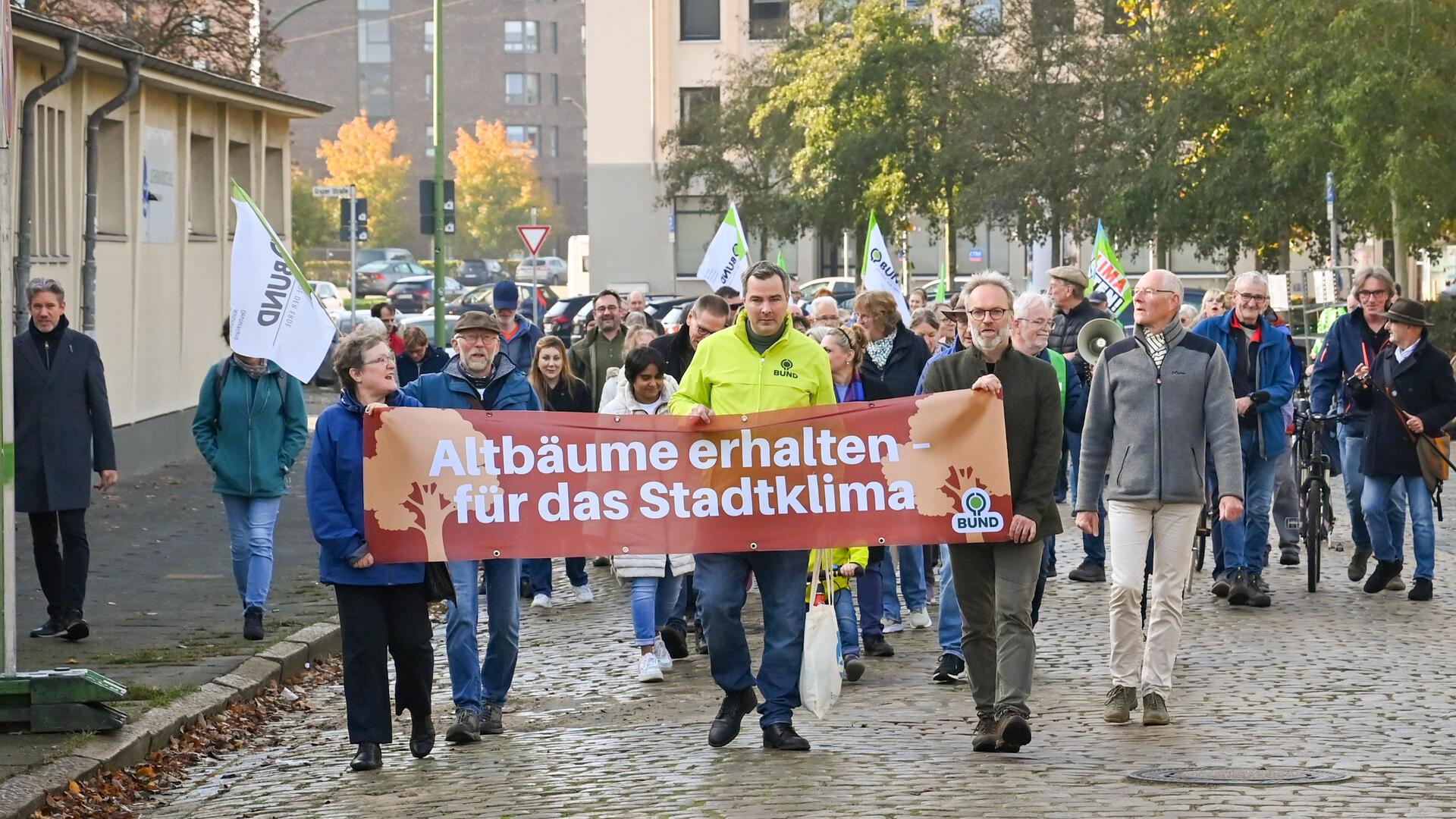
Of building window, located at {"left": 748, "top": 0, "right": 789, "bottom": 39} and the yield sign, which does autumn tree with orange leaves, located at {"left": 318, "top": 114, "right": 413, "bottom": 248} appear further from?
the yield sign

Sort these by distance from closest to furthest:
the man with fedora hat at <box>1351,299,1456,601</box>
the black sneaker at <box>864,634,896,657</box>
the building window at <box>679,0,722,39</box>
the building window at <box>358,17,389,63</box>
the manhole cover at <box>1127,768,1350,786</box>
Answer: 1. the manhole cover at <box>1127,768,1350,786</box>
2. the black sneaker at <box>864,634,896,657</box>
3. the man with fedora hat at <box>1351,299,1456,601</box>
4. the building window at <box>679,0,722,39</box>
5. the building window at <box>358,17,389,63</box>

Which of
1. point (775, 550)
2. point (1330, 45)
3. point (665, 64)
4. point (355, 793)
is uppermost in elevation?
point (665, 64)

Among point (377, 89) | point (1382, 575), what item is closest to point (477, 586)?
point (1382, 575)

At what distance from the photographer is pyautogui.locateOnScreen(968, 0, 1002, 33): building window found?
148 feet

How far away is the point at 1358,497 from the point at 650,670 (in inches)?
226

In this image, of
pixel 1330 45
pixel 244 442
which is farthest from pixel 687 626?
pixel 1330 45

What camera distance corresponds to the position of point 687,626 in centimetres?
1217

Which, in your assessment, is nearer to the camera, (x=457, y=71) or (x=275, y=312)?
(x=275, y=312)

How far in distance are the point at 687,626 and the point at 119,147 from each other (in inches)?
501

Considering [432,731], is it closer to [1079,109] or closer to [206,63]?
[206,63]

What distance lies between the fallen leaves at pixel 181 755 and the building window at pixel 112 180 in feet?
39.4

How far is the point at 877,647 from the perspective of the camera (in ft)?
36.5

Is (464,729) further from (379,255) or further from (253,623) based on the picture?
(379,255)

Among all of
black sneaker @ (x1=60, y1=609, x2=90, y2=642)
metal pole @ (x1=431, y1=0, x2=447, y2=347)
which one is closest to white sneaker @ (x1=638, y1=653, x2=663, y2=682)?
black sneaker @ (x1=60, y1=609, x2=90, y2=642)
